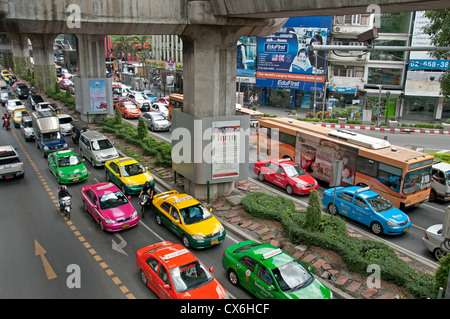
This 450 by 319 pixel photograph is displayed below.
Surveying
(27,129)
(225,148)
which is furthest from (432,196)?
(27,129)

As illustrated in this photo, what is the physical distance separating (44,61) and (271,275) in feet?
187

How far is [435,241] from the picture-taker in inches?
588

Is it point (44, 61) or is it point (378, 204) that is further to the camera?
point (44, 61)

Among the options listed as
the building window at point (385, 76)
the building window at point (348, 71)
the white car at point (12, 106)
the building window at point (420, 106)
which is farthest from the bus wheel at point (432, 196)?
the white car at point (12, 106)

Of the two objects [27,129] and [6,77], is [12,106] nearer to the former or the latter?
[27,129]

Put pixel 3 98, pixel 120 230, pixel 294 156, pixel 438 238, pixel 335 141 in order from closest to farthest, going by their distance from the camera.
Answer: pixel 438 238 → pixel 120 230 → pixel 335 141 → pixel 294 156 → pixel 3 98

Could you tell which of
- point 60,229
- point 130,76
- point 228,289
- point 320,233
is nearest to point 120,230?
point 60,229

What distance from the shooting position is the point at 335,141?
72.4 feet

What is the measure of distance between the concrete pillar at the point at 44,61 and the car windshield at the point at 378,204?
53634 mm

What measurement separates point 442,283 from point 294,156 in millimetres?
14798

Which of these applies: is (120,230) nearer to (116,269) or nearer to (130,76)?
(116,269)

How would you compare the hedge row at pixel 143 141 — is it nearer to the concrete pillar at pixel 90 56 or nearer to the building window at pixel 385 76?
the concrete pillar at pixel 90 56

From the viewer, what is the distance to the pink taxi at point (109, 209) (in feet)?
53.0
